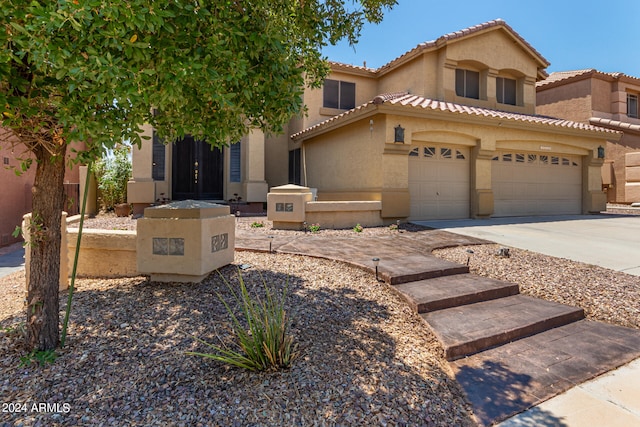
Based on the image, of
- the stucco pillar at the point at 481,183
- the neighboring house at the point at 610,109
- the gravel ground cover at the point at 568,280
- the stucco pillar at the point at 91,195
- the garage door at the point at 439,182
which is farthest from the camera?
the neighboring house at the point at 610,109

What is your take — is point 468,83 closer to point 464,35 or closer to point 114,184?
point 464,35

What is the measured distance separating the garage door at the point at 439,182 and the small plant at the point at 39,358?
10.2 metres

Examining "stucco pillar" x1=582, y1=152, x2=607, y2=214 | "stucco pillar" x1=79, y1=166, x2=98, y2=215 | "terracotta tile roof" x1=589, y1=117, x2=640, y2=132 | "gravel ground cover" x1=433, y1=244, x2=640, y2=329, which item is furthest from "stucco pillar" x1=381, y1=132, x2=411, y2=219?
"terracotta tile roof" x1=589, y1=117, x2=640, y2=132

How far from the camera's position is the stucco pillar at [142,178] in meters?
13.1

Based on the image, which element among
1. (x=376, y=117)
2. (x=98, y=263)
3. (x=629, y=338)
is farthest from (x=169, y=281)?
(x=376, y=117)

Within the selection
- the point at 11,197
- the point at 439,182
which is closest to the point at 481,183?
the point at 439,182

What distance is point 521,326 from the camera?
13.3 feet

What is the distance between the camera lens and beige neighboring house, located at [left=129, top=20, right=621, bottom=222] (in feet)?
37.0

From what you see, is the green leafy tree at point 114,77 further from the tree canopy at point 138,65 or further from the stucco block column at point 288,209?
the stucco block column at point 288,209

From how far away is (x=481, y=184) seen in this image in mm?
12492

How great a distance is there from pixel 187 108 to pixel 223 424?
10.4 ft

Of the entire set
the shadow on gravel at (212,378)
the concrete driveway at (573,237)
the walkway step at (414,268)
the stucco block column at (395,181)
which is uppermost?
the stucco block column at (395,181)

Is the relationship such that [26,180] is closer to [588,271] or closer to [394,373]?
[394,373]

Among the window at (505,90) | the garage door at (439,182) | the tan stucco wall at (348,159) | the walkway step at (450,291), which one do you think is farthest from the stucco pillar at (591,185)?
the walkway step at (450,291)
